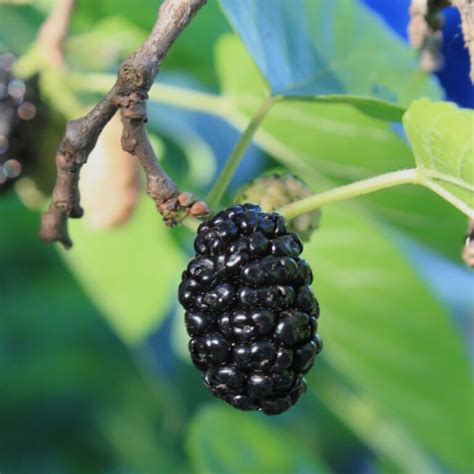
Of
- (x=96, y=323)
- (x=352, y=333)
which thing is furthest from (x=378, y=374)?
(x=96, y=323)

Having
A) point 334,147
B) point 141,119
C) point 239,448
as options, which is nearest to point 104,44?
point 334,147

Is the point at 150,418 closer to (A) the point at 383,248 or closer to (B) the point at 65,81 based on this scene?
(A) the point at 383,248

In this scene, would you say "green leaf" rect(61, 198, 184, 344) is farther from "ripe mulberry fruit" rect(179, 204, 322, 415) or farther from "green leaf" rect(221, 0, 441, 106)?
"ripe mulberry fruit" rect(179, 204, 322, 415)

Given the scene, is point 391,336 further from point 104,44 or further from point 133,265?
point 104,44

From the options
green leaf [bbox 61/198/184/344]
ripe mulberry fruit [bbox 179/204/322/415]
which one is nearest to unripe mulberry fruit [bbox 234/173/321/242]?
ripe mulberry fruit [bbox 179/204/322/415]

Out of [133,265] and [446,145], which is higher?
[446,145]

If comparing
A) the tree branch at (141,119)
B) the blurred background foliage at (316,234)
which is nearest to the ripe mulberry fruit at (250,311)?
the tree branch at (141,119)
